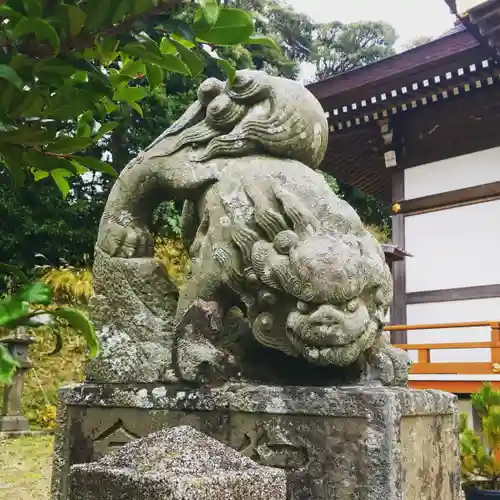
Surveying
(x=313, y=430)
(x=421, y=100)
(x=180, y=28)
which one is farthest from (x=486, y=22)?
(x=180, y=28)

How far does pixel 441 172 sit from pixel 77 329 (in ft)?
23.2

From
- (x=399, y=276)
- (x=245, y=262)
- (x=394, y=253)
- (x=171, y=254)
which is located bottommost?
(x=245, y=262)

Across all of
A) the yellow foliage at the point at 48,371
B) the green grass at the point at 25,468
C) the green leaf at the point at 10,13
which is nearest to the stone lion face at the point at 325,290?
the green leaf at the point at 10,13

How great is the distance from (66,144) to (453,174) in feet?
22.2

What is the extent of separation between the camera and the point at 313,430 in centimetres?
204

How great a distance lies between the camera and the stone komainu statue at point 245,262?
2092 mm

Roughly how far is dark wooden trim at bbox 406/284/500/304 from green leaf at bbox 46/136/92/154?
6311 millimetres

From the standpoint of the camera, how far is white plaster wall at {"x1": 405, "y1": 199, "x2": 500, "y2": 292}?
6.91 metres

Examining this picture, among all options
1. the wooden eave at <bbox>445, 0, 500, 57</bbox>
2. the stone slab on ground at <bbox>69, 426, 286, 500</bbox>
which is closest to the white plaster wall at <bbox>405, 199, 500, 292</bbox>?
the wooden eave at <bbox>445, 0, 500, 57</bbox>

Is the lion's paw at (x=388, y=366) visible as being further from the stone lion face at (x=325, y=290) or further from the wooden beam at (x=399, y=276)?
the wooden beam at (x=399, y=276)

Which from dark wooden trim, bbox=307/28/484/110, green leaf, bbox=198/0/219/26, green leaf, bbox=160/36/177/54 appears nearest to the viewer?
green leaf, bbox=198/0/219/26

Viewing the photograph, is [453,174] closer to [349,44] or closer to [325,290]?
[325,290]

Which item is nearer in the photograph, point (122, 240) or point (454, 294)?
point (122, 240)

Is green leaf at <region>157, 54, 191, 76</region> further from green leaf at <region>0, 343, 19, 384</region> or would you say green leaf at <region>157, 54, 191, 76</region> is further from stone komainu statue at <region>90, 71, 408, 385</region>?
stone komainu statue at <region>90, 71, 408, 385</region>
